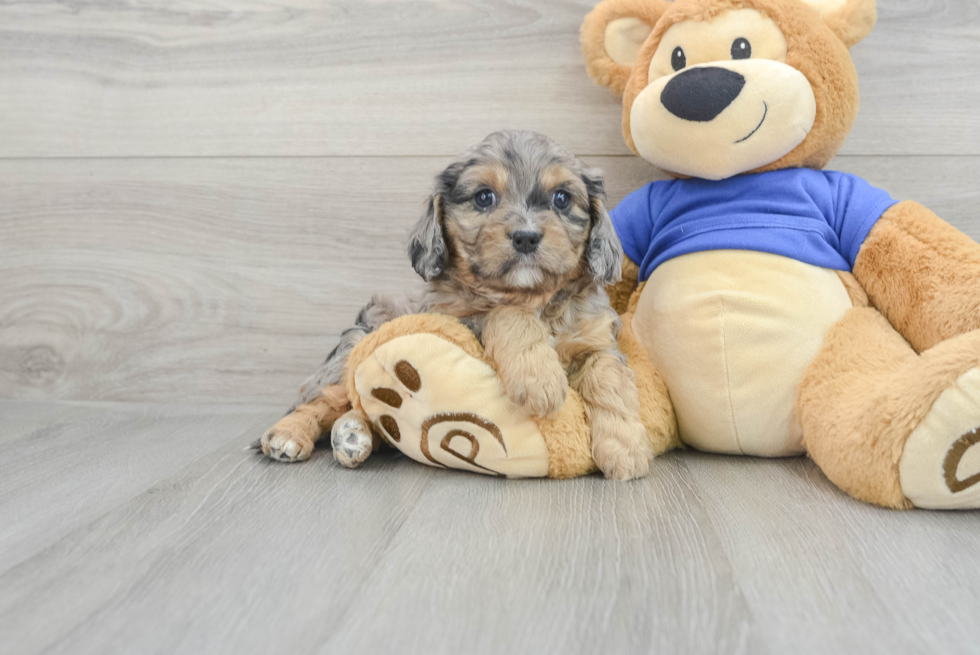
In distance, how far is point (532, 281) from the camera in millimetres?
1472

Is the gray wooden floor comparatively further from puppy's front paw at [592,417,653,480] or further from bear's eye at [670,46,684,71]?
bear's eye at [670,46,684,71]

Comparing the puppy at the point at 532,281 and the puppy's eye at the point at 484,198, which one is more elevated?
the puppy's eye at the point at 484,198

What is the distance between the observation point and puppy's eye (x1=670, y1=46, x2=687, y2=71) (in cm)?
166

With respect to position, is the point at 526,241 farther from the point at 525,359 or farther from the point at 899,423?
the point at 899,423

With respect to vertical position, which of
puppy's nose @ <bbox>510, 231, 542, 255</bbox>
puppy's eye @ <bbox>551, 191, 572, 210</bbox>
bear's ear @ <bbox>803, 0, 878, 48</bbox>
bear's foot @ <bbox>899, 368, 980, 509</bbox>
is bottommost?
bear's foot @ <bbox>899, 368, 980, 509</bbox>

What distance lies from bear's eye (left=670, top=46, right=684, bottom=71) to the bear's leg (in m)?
0.78

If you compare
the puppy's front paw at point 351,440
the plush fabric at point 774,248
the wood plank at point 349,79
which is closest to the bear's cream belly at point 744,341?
the plush fabric at point 774,248

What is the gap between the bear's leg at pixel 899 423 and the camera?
1.21 m

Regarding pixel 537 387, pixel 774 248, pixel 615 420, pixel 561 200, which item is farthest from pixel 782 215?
pixel 537 387

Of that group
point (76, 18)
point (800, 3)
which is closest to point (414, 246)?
point (800, 3)

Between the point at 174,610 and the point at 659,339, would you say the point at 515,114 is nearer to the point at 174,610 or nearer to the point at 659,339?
the point at 659,339

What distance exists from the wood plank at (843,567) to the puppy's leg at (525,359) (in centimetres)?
38

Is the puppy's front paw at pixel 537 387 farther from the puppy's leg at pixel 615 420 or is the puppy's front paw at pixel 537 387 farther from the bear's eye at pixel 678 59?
the bear's eye at pixel 678 59

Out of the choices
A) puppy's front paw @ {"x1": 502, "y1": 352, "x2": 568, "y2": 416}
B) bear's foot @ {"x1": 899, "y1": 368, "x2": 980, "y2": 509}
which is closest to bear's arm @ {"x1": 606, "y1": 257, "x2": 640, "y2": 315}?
puppy's front paw @ {"x1": 502, "y1": 352, "x2": 568, "y2": 416}
